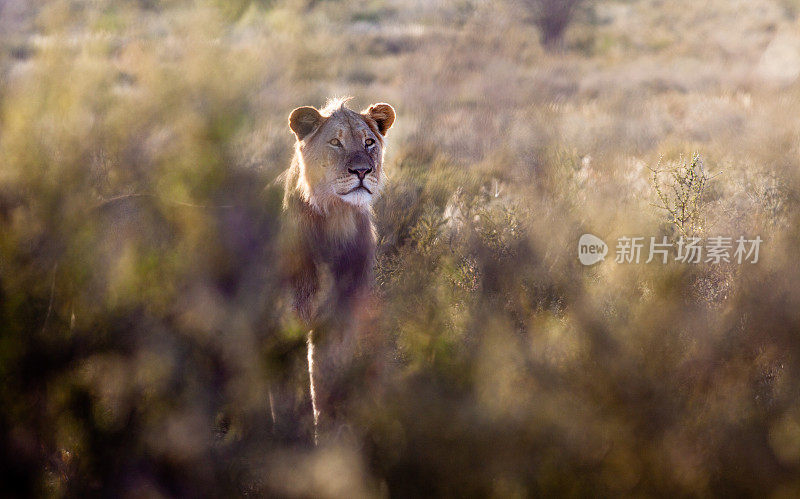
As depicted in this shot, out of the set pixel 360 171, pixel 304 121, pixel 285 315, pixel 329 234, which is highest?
pixel 304 121

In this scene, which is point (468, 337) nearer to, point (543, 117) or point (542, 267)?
point (542, 267)

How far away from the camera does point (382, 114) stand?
15.7 ft

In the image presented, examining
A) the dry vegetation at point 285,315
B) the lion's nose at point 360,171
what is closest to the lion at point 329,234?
the lion's nose at point 360,171

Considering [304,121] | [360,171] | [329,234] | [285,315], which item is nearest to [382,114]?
[304,121]

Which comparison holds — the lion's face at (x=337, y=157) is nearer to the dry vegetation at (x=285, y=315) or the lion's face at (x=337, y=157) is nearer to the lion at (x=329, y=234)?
the lion at (x=329, y=234)

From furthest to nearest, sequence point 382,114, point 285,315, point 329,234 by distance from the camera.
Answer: point 382,114, point 329,234, point 285,315

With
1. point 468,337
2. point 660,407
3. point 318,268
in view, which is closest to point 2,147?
point 318,268

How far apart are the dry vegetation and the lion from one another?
151mm

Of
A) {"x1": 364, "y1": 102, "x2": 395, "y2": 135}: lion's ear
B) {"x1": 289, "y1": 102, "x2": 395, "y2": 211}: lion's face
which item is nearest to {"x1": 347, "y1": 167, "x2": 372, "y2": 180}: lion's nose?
{"x1": 289, "y1": 102, "x2": 395, "y2": 211}: lion's face

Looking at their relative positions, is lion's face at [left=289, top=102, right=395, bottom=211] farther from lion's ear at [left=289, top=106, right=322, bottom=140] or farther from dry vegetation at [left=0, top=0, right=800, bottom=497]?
dry vegetation at [left=0, top=0, right=800, bottom=497]

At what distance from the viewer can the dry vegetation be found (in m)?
3.80

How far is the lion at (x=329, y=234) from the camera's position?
4.29 meters

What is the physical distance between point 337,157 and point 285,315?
968 millimetres

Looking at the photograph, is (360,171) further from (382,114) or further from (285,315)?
(285,315)
